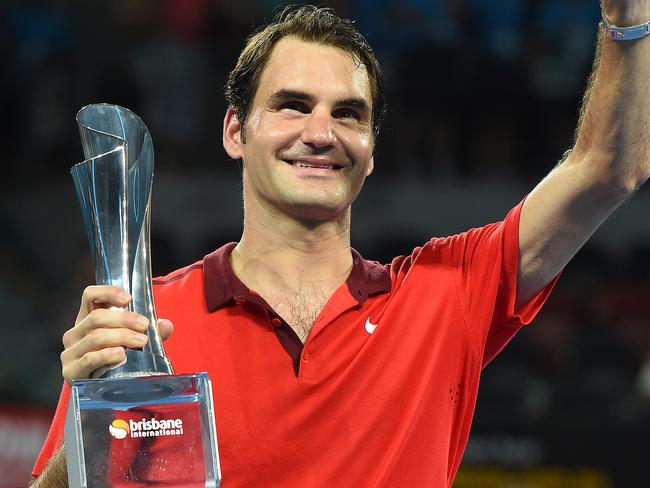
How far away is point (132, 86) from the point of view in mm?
8234

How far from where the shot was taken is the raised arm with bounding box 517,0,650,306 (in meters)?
2.22

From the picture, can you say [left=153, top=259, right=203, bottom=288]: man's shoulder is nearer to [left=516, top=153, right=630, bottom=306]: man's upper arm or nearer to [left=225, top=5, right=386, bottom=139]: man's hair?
[left=225, top=5, right=386, bottom=139]: man's hair

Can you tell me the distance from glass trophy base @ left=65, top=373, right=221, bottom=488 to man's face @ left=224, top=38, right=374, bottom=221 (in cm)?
87

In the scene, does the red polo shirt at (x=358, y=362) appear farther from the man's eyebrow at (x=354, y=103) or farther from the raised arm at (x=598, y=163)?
the man's eyebrow at (x=354, y=103)

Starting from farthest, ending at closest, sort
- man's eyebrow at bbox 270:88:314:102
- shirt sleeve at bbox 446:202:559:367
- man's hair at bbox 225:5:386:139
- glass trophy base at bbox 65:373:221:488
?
man's hair at bbox 225:5:386:139, man's eyebrow at bbox 270:88:314:102, shirt sleeve at bbox 446:202:559:367, glass trophy base at bbox 65:373:221:488

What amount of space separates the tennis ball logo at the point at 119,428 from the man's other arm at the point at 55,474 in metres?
0.42

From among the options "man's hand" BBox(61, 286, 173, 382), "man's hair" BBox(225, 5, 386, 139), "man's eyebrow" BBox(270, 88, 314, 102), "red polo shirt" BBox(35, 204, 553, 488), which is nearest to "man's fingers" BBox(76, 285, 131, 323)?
"man's hand" BBox(61, 286, 173, 382)

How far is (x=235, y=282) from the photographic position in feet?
8.61

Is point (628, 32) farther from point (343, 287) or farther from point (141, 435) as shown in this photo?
point (141, 435)

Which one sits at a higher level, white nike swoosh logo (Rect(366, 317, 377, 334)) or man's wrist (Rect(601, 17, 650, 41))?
man's wrist (Rect(601, 17, 650, 41))

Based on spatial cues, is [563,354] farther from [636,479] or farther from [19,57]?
[19,57]

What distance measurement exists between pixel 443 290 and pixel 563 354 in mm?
4154

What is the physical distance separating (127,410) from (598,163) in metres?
1.11

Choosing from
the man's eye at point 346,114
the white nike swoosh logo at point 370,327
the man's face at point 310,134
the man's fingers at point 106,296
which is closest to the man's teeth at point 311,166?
the man's face at point 310,134
